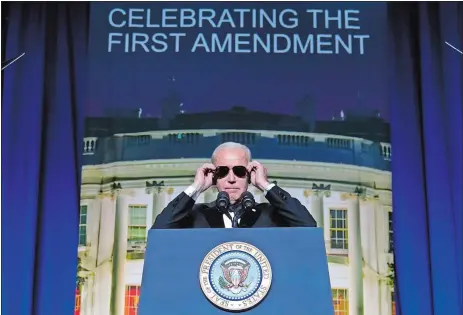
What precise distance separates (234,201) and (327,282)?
757 mm

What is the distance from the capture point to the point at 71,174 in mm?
4289

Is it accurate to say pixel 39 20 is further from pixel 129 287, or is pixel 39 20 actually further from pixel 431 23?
pixel 431 23

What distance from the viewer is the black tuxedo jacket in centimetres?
253

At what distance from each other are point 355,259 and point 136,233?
48.2 inches

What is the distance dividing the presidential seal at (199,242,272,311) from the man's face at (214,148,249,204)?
64 centimetres

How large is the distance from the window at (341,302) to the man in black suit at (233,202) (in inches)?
60.3

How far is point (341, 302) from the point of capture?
4.11 meters

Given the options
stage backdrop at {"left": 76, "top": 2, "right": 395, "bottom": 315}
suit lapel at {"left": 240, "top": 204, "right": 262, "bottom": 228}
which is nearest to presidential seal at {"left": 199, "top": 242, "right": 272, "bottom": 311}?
suit lapel at {"left": 240, "top": 204, "right": 262, "bottom": 228}

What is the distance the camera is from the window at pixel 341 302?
13.4 ft

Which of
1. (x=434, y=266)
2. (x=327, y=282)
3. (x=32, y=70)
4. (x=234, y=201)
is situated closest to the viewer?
(x=327, y=282)

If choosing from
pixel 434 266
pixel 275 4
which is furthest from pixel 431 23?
pixel 434 266

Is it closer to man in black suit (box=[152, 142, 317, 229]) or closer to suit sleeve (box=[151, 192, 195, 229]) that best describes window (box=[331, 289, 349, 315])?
man in black suit (box=[152, 142, 317, 229])

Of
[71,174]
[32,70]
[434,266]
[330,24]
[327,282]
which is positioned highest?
[330,24]

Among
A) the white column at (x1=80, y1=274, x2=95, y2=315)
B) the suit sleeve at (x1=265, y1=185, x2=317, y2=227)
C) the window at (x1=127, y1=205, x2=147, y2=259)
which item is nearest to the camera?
the suit sleeve at (x1=265, y1=185, x2=317, y2=227)
